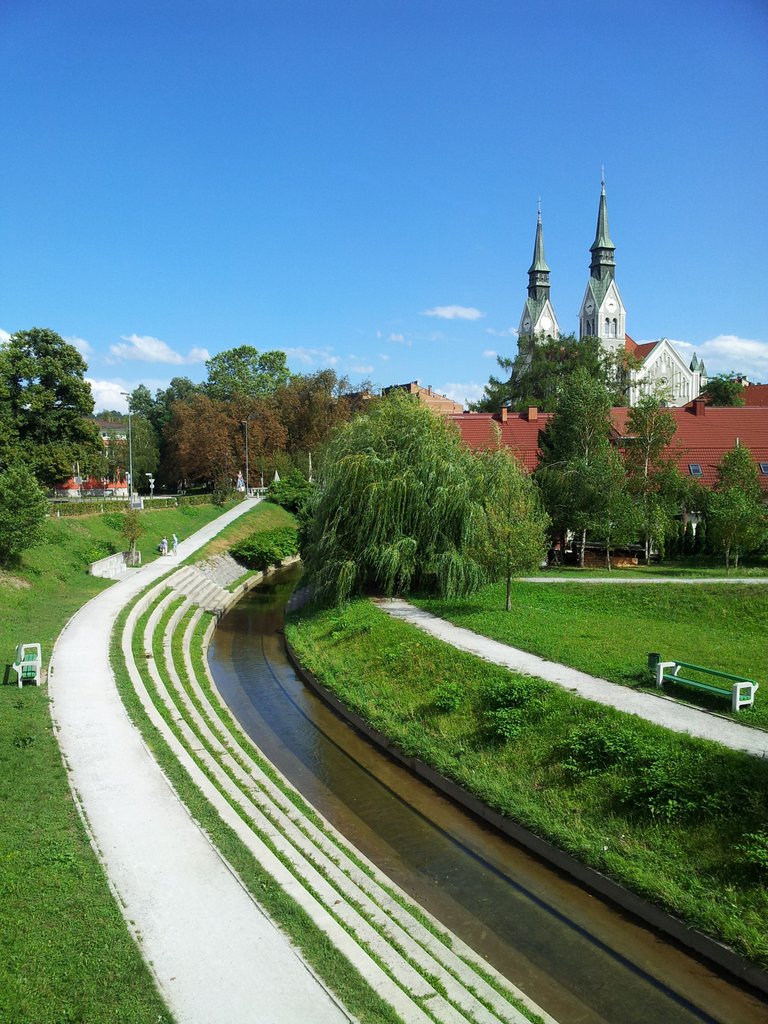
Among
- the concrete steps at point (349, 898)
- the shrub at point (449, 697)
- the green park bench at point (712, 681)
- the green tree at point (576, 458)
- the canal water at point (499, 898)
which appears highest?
the green tree at point (576, 458)

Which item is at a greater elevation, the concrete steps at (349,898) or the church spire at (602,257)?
the church spire at (602,257)

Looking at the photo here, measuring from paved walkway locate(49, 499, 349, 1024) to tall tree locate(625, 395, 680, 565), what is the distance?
21377 millimetres

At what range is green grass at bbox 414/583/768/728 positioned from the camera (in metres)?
14.4

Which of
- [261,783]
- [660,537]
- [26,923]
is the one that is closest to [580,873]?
[261,783]

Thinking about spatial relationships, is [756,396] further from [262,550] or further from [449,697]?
[449,697]

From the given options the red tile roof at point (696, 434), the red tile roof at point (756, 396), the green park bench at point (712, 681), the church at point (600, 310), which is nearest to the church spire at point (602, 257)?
the church at point (600, 310)

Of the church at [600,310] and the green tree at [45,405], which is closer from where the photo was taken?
the green tree at [45,405]

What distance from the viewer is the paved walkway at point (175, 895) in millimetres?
6320

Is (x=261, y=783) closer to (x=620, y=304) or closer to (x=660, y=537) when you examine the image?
(x=660, y=537)

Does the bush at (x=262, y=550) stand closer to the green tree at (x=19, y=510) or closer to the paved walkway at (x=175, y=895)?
the green tree at (x=19, y=510)

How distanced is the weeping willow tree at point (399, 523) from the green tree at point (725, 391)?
42.4m

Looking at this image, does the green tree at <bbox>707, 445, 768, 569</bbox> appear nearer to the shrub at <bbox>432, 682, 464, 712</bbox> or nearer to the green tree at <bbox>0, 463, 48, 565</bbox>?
the shrub at <bbox>432, 682, 464, 712</bbox>

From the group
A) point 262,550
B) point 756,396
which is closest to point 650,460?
point 262,550

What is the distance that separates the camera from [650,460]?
29.0 metres
